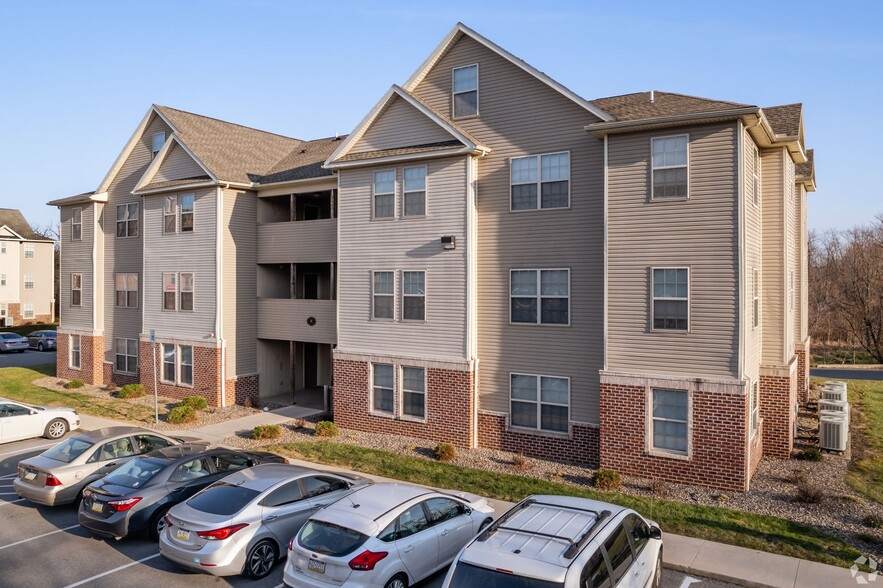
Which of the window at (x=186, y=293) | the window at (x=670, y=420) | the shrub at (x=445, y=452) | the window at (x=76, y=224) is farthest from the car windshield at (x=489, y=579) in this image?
the window at (x=76, y=224)

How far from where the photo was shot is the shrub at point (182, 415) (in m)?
21.3

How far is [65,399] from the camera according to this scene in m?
26.0

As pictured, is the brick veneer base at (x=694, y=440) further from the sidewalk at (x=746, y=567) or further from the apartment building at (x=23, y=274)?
the apartment building at (x=23, y=274)

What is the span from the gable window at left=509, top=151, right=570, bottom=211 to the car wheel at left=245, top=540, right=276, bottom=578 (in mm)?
11165

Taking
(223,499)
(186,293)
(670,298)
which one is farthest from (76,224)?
(670,298)

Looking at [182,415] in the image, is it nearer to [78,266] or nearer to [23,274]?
[78,266]

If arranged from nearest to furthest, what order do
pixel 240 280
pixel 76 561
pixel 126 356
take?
1. pixel 76 561
2. pixel 240 280
3. pixel 126 356

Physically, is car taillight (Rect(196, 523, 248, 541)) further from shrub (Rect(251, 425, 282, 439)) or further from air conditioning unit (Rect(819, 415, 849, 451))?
air conditioning unit (Rect(819, 415, 849, 451))

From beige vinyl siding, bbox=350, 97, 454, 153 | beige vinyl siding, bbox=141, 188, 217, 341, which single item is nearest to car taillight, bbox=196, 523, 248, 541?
beige vinyl siding, bbox=350, 97, 454, 153

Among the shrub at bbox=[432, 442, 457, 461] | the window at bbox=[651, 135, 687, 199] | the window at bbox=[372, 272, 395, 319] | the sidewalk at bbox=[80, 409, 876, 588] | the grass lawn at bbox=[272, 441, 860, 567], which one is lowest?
the sidewalk at bbox=[80, 409, 876, 588]

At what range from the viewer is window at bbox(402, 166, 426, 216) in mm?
18891

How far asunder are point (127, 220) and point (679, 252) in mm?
23681

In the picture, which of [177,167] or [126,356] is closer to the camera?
[177,167]

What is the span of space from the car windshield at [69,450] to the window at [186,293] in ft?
36.3
